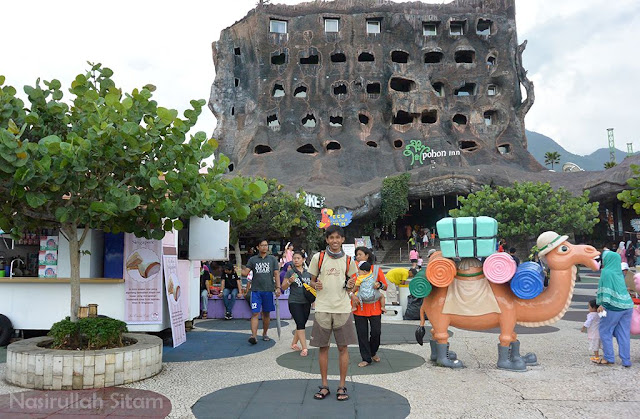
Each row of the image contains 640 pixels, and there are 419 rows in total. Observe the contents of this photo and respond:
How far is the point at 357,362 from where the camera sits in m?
7.27

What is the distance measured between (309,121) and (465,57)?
17.7 meters

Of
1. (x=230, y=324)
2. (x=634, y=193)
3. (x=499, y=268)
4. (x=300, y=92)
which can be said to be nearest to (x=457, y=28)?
(x=300, y=92)

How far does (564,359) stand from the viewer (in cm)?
738

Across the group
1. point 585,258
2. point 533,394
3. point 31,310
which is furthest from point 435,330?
point 31,310

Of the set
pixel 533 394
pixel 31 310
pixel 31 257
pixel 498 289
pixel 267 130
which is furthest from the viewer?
pixel 267 130

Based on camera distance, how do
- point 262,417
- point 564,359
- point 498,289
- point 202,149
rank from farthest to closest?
1. point 564,359
2. point 498,289
3. point 202,149
4. point 262,417

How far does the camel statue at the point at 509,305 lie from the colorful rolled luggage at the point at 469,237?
27cm

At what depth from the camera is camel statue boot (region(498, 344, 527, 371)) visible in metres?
6.65

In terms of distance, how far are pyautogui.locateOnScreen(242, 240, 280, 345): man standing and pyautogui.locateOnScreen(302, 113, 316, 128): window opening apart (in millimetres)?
38351

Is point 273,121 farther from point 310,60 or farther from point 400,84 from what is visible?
point 400,84

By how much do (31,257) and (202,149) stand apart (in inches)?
270

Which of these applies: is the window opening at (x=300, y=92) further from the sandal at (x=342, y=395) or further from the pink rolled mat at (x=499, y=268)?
the sandal at (x=342, y=395)

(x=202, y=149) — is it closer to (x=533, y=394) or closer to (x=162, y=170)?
(x=162, y=170)

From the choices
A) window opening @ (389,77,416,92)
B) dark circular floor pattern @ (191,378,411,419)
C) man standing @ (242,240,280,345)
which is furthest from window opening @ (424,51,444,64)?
dark circular floor pattern @ (191,378,411,419)
